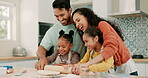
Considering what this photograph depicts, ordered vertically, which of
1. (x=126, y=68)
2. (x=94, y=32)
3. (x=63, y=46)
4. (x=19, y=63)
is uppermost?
(x=94, y=32)

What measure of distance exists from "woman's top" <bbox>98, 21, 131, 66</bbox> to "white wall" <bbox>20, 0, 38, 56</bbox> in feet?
7.37

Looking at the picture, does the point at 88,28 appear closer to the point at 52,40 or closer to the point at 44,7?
the point at 52,40

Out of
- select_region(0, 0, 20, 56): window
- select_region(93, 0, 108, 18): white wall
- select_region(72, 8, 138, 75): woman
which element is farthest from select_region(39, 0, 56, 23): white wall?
select_region(72, 8, 138, 75): woman

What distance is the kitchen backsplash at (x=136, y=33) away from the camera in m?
2.96

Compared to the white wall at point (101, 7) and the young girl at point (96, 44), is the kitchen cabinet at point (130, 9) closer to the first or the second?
the white wall at point (101, 7)

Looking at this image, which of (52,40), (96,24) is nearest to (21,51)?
(52,40)

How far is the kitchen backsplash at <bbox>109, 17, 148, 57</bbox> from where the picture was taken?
2.96 metres

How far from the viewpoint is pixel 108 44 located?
1114 mm

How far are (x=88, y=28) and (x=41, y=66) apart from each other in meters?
0.42

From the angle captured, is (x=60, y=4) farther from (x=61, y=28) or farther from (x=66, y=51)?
(x=66, y=51)

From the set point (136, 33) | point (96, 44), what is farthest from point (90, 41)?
point (136, 33)

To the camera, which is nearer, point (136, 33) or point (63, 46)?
point (63, 46)

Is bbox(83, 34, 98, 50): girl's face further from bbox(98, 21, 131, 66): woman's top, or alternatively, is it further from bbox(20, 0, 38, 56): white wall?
bbox(20, 0, 38, 56): white wall

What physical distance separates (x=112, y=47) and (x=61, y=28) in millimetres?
665
